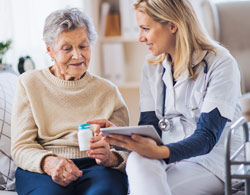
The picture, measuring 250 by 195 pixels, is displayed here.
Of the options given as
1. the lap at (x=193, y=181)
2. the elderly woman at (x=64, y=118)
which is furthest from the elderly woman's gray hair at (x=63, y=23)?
the lap at (x=193, y=181)

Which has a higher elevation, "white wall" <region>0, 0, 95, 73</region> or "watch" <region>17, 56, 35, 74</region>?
"white wall" <region>0, 0, 95, 73</region>

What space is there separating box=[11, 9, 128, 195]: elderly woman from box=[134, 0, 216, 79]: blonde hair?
1.01 ft

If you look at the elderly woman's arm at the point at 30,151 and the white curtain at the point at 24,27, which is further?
the white curtain at the point at 24,27

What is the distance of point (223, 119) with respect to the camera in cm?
158

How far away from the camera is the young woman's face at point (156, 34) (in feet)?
5.65

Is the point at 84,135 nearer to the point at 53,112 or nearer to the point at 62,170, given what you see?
the point at 62,170

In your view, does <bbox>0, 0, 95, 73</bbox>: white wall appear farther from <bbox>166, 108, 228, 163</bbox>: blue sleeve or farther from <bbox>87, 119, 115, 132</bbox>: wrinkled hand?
<bbox>166, 108, 228, 163</bbox>: blue sleeve

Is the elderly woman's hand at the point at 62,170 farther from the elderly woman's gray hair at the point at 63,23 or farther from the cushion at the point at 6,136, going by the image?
the elderly woman's gray hair at the point at 63,23

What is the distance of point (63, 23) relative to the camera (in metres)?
1.77

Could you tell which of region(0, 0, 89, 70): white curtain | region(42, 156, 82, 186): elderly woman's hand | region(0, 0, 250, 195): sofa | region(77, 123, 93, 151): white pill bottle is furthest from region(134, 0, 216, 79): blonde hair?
region(0, 0, 250, 195): sofa

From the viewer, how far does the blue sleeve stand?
1.46 meters

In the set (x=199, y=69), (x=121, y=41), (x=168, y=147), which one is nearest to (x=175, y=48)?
(x=199, y=69)

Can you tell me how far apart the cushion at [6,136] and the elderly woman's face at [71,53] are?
263mm

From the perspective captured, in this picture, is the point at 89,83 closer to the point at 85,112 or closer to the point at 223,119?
the point at 85,112
